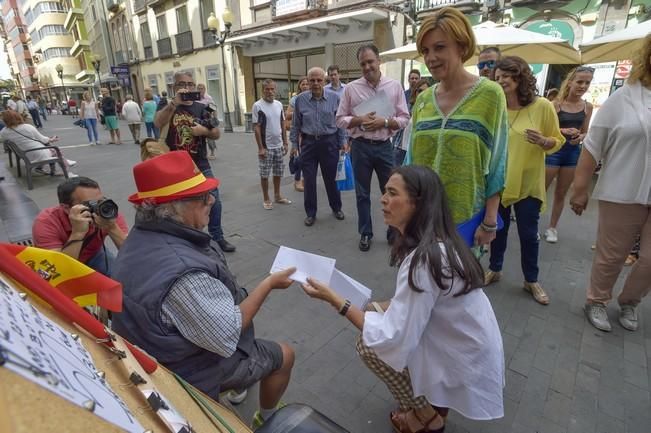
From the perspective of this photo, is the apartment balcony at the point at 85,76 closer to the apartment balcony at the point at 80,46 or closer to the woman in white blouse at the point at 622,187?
the apartment balcony at the point at 80,46

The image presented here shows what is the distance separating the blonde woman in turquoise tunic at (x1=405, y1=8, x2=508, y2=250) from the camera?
185cm

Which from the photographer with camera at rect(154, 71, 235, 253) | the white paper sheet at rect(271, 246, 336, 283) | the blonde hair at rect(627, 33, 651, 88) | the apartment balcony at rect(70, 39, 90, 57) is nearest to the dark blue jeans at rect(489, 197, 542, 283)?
the blonde hair at rect(627, 33, 651, 88)

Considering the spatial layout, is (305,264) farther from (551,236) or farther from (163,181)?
(551,236)

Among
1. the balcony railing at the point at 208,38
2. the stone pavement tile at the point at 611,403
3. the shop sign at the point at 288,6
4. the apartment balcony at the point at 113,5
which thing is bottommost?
the stone pavement tile at the point at 611,403

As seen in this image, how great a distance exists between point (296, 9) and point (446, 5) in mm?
5909

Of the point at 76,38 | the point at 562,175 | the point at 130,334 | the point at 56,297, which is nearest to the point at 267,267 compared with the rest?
the point at 130,334

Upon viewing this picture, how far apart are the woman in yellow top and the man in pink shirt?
42.9 inches

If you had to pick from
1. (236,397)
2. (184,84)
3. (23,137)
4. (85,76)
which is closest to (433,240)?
(236,397)

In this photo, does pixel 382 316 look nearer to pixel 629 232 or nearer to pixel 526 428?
pixel 526 428

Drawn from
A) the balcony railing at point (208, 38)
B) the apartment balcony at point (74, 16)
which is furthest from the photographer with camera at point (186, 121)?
the apartment balcony at point (74, 16)

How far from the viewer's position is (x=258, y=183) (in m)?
6.71

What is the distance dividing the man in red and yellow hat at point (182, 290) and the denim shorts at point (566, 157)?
385 centimetres

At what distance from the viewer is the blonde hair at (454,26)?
1776mm

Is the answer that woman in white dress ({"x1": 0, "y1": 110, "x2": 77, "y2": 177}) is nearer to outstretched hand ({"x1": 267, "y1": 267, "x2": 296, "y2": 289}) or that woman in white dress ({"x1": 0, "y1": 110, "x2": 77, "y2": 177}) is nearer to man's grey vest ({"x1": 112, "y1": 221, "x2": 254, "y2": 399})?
man's grey vest ({"x1": 112, "y1": 221, "x2": 254, "y2": 399})
